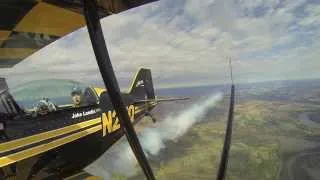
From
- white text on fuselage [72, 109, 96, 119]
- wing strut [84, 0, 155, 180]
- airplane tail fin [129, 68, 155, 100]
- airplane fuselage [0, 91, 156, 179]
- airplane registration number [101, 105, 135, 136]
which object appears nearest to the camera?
wing strut [84, 0, 155, 180]

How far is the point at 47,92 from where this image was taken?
6.27m

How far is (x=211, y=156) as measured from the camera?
475 feet

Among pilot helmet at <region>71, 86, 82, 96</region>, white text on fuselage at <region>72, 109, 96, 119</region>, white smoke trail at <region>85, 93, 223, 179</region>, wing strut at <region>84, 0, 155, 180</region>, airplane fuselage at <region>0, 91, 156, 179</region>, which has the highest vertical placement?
wing strut at <region>84, 0, 155, 180</region>

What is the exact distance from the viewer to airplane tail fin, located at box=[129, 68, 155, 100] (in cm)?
981

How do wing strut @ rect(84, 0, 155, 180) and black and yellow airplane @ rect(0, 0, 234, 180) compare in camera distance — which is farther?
black and yellow airplane @ rect(0, 0, 234, 180)

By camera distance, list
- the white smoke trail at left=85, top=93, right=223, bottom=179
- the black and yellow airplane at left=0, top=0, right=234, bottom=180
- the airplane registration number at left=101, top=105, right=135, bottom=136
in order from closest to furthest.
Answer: the black and yellow airplane at left=0, top=0, right=234, bottom=180
the airplane registration number at left=101, top=105, right=135, bottom=136
the white smoke trail at left=85, top=93, right=223, bottom=179

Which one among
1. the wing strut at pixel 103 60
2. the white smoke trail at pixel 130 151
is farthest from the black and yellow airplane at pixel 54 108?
the white smoke trail at pixel 130 151

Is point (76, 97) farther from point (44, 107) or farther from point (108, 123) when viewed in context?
point (108, 123)

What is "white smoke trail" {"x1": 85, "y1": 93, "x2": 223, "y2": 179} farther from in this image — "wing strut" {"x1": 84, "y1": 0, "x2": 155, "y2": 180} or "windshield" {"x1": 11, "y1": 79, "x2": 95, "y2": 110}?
"wing strut" {"x1": 84, "y1": 0, "x2": 155, "y2": 180}

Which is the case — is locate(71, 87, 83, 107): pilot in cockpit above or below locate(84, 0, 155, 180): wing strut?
below

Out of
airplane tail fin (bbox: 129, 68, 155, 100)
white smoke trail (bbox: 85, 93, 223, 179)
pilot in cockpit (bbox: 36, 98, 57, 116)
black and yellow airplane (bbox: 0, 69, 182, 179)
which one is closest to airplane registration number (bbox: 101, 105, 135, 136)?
black and yellow airplane (bbox: 0, 69, 182, 179)

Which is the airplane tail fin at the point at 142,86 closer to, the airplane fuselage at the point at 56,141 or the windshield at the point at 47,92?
the airplane fuselage at the point at 56,141

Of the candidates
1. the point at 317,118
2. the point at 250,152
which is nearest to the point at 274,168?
the point at 250,152

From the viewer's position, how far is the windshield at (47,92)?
19.7 feet
